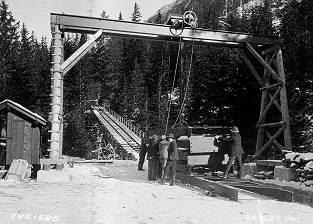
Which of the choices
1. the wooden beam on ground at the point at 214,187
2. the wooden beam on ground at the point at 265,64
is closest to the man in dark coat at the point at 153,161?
the wooden beam on ground at the point at 214,187

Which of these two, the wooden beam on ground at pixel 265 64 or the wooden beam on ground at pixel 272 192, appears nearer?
the wooden beam on ground at pixel 272 192

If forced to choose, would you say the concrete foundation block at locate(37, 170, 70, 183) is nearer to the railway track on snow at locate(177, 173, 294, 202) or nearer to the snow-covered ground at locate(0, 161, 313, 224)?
the snow-covered ground at locate(0, 161, 313, 224)

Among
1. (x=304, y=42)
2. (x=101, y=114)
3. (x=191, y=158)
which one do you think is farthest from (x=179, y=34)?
(x=101, y=114)

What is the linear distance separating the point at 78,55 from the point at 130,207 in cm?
714

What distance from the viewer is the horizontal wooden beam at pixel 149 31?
13859 millimetres

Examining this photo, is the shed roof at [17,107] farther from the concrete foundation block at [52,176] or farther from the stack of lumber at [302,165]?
the stack of lumber at [302,165]

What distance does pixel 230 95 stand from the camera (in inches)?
1041

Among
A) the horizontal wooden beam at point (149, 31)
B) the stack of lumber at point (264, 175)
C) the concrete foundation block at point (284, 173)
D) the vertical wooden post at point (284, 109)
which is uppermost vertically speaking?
the horizontal wooden beam at point (149, 31)

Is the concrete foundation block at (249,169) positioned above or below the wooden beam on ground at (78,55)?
below

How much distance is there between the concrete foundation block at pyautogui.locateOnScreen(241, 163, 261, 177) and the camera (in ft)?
47.1

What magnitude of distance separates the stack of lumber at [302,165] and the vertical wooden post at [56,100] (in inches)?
288

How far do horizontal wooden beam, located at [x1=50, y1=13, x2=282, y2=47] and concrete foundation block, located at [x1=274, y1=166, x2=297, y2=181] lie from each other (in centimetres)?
577

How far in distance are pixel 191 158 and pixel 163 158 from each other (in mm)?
1343

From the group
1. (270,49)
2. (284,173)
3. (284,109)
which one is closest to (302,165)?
(284,173)
